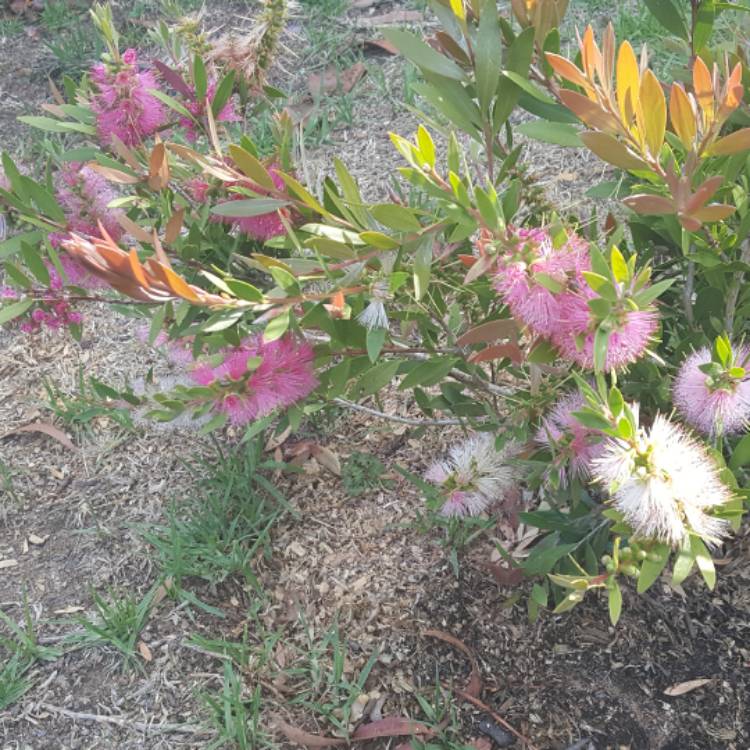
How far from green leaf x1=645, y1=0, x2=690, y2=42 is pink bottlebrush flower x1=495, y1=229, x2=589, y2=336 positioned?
0.46 meters

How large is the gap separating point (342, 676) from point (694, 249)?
99cm

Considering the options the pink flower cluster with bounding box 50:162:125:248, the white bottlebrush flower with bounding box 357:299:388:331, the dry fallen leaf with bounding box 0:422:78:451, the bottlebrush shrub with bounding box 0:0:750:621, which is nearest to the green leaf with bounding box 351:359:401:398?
the bottlebrush shrub with bounding box 0:0:750:621

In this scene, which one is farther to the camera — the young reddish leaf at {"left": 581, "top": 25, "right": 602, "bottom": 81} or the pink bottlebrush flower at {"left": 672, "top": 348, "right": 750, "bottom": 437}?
the pink bottlebrush flower at {"left": 672, "top": 348, "right": 750, "bottom": 437}

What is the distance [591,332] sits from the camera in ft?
3.27

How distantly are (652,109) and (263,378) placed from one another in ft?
2.13

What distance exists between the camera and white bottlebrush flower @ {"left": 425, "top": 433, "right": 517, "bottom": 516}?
1388mm

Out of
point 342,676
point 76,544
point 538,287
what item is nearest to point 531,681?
point 342,676

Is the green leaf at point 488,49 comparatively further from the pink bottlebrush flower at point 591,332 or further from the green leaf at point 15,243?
the green leaf at point 15,243

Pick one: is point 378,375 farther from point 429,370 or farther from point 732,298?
point 732,298

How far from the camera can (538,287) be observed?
3.24 ft

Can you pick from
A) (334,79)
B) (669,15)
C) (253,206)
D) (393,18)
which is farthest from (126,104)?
(393,18)

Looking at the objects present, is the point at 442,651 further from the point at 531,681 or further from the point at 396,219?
the point at 396,219

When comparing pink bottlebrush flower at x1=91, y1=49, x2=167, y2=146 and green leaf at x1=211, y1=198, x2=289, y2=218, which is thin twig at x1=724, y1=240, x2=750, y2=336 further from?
pink bottlebrush flower at x1=91, y1=49, x2=167, y2=146

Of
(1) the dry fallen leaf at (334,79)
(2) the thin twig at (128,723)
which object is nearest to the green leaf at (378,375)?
(2) the thin twig at (128,723)
